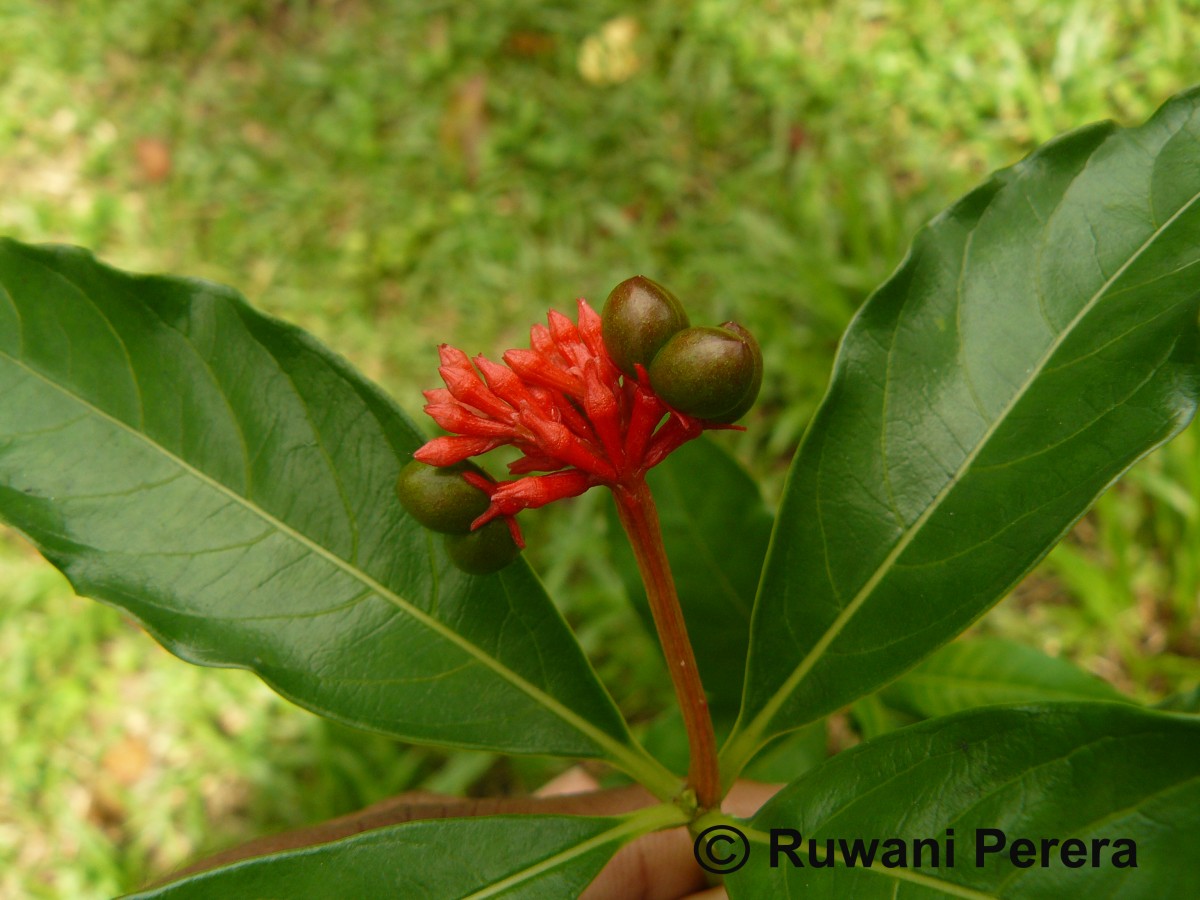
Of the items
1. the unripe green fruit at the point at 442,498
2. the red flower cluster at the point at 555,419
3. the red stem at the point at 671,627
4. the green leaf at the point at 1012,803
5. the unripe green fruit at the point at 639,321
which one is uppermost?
the unripe green fruit at the point at 639,321

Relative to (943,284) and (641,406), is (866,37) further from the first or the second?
(641,406)

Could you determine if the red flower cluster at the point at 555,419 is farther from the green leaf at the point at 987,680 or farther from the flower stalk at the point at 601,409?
the green leaf at the point at 987,680

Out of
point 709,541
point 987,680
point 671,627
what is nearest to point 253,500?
point 671,627

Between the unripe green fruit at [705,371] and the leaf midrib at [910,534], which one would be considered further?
the leaf midrib at [910,534]

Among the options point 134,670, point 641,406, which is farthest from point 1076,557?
point 134,670

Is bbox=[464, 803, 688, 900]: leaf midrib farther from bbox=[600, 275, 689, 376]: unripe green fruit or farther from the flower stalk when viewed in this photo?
bbox=[600, 275, 689, 376]: unripe green fruit

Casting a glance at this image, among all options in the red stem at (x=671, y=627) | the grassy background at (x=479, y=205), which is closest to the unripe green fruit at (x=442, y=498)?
the red stem at (x=671, y=627)
